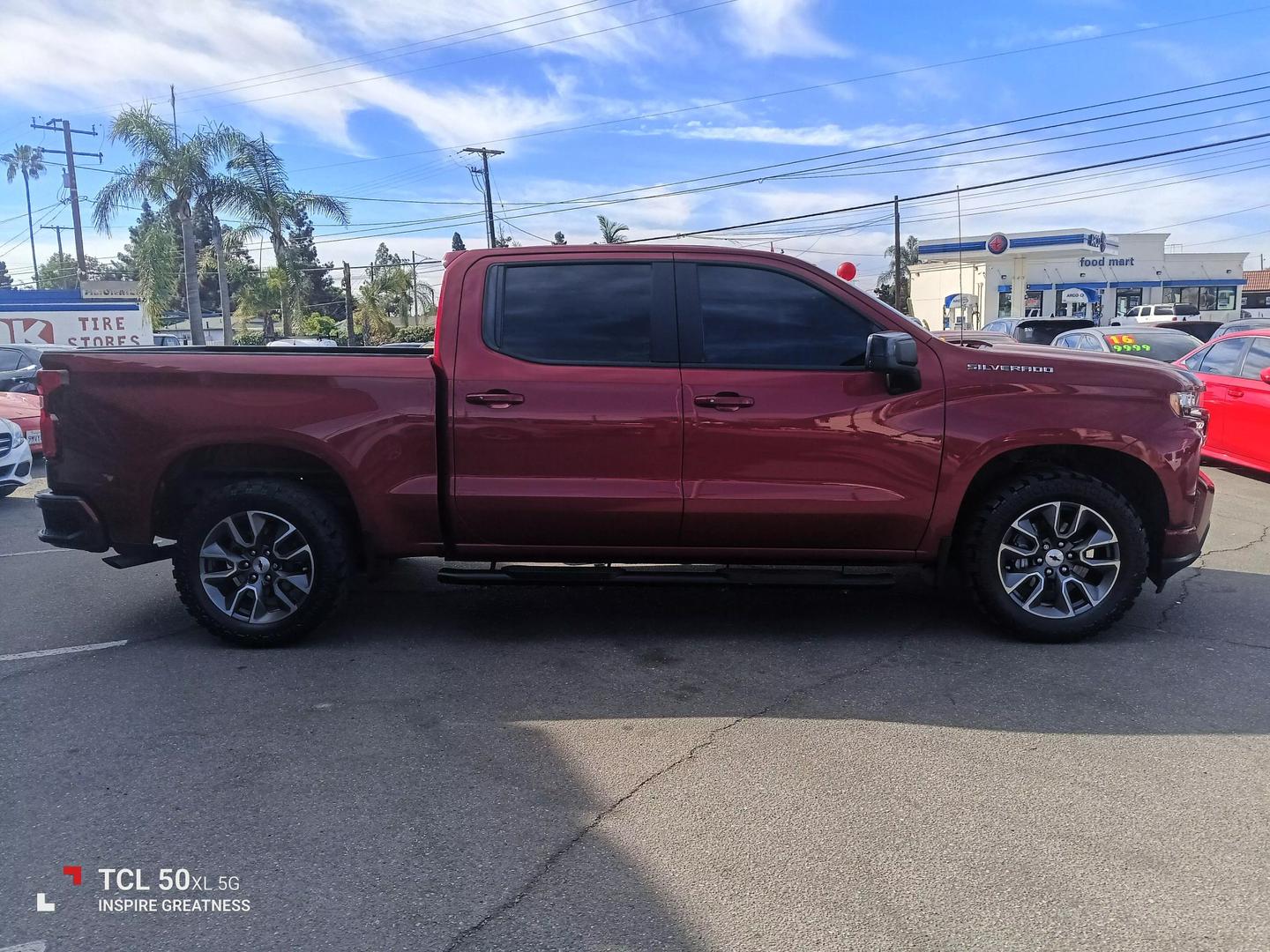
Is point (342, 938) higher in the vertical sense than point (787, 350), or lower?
lower

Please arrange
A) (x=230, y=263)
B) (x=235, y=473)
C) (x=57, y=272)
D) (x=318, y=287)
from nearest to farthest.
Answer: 1. (x=235, y=473)
2. (x=230, y=263)
3. (x=57, y=272)
4. (x=318, y=287)

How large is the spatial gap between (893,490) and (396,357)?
2.60m

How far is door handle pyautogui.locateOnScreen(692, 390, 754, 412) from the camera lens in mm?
4590

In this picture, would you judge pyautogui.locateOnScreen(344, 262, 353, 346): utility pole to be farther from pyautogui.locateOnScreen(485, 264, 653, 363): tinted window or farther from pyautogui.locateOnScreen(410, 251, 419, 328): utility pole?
pyautogui.locateOnScreen(485, 264, 653, 363): tinted window

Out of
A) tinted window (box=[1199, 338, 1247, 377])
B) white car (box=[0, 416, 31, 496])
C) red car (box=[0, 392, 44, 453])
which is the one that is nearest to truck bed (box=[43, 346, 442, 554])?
white car (box=[0, 416, 31, 496])

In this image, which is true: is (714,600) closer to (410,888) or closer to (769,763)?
(769,763)

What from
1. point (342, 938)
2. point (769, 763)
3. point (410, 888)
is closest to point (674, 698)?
point (769, 763)

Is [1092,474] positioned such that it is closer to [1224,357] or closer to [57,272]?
[1224,357]

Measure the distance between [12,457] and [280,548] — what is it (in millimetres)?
6629

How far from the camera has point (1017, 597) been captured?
189 inches

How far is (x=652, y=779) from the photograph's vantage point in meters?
3.47

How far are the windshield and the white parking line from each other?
12.4m

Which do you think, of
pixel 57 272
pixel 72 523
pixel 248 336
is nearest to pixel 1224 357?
pixel 72 523

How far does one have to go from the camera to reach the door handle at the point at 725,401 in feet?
15.1
